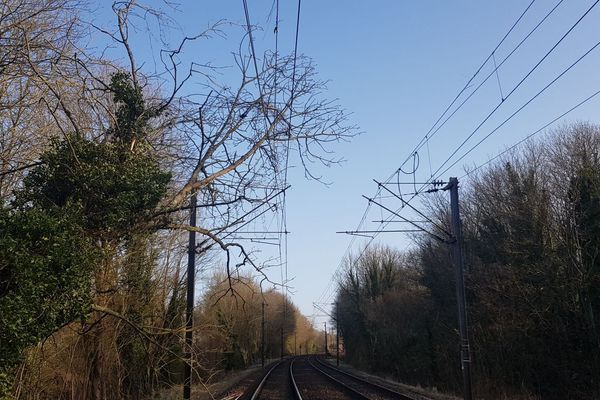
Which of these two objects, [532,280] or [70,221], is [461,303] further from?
[70,221]

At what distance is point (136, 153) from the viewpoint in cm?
1334

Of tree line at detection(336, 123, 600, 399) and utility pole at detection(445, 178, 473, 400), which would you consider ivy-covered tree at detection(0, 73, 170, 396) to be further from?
tree line at detection(336, 123, 600, 399)

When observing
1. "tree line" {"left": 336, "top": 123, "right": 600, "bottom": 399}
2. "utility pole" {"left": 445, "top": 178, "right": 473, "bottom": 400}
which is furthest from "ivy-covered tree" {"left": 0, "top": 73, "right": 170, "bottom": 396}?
"tree line" {"left": 336, "top": 123, "right": 600, "bottom": 399}

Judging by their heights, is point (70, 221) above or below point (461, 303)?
above

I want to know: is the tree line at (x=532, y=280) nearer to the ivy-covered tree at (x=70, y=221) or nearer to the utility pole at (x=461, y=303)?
the utility pole at (x=461, y=303)

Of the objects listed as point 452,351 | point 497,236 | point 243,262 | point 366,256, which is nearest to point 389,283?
point 366,256

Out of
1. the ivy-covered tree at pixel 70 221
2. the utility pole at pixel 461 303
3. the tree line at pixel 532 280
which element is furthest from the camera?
the tree line at pixel 532 280

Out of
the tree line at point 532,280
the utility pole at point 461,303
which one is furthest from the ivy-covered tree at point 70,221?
the tree line at point 532,280

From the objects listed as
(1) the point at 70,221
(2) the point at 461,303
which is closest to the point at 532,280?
(2) the point at 461,303

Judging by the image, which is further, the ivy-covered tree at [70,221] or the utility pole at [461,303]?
the utility pole at [461,303]

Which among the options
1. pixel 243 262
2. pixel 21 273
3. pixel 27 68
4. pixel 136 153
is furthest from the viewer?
pixel 243 262

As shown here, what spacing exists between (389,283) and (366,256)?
5.01 metres

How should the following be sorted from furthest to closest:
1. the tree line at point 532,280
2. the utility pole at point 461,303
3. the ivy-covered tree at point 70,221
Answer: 1. the tree line at point 532,280
2. the utility pole at point 461,303
3. the ivy-covered tree at point 70,221

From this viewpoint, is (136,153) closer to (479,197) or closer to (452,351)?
(479,197)
